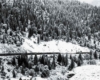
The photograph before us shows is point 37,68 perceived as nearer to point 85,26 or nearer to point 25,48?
point 25,48

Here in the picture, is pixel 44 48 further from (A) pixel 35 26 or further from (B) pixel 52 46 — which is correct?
(A) pixel 35 26

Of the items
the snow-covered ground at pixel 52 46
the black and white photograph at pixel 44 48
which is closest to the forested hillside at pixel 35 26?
the black and white photograph at pixel 44 48

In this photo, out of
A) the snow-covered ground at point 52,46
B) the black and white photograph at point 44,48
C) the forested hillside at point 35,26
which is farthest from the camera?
the forested hillside at point 35,26

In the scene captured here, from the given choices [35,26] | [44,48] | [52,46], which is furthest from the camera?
[35,26]

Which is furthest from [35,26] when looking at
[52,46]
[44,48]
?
[44,48]

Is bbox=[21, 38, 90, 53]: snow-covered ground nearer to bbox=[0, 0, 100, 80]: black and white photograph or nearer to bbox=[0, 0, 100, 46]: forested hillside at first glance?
bbox=[0, 0, 100, 80]: black and white photograph

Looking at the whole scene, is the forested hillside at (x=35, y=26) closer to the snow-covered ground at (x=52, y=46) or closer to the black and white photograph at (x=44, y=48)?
the black and white photograph at (x=44, y=48)

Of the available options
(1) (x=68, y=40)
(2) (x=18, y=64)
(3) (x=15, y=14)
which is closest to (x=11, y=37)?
(2) (x=18, y=64)
